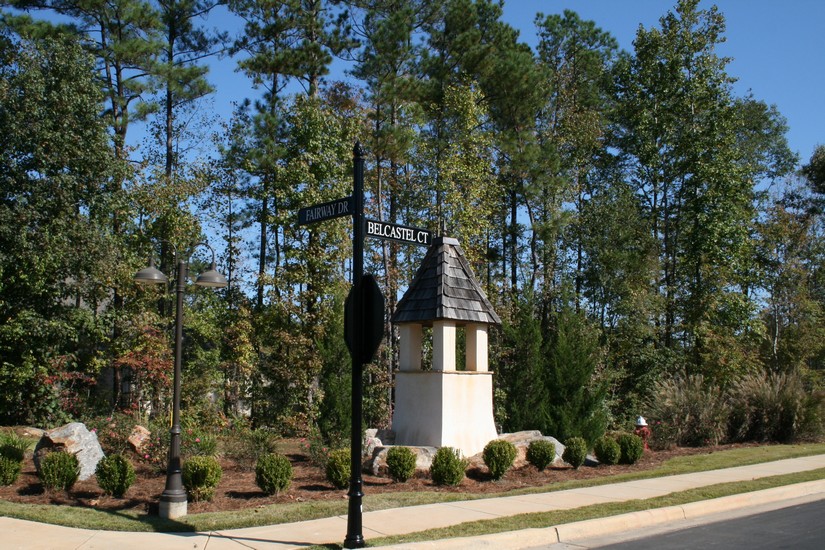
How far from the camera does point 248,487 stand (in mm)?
11859

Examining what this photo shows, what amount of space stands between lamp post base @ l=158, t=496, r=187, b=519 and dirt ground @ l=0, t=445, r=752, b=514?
32cm

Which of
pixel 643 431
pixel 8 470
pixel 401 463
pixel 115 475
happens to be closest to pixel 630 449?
pixel 643 431

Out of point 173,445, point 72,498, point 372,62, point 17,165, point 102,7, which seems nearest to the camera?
point 173,445

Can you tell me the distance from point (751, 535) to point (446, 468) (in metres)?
4.89

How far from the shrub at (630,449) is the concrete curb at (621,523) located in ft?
Result: 12.2

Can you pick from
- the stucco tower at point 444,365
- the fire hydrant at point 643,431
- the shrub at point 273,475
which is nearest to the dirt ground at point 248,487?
the shrub at point 273,475

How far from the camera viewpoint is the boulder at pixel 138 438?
44.3 ft

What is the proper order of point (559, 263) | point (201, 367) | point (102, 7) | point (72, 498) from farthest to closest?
point (559, 263) < point (102, 7) < point (201, 367) < point (72, 498)

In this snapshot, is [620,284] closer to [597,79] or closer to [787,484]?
[597,79]

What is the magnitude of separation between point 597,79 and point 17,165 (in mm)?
25505

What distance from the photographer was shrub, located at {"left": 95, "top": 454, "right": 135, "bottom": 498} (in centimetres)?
1091

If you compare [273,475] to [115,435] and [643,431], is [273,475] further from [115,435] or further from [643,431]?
[643,431]

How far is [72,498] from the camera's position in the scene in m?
11.1

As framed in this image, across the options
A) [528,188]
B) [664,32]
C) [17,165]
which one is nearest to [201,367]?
[17,165]
